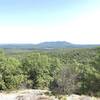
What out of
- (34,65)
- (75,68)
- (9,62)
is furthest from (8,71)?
(75,68)

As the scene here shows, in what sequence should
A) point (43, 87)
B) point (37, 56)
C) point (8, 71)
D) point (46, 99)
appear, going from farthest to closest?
point (37, 56)
point (43, 87)
point (8, 71)
point (46, 99)

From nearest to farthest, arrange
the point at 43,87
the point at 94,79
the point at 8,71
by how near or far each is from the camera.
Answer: the point at 94,79, the point at 8,71, the point at 43,87

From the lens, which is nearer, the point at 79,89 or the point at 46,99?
the point at 46,99

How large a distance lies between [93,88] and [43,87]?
56.6 ft

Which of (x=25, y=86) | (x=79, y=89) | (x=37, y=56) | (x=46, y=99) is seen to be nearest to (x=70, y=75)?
(x=79, y=89)

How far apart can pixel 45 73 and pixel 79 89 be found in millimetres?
16579

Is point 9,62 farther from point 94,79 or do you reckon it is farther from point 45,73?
point 94,79

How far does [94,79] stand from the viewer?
31719mm

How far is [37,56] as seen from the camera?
51188 millimetres

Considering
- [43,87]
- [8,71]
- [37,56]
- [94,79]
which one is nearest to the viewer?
[94,79]

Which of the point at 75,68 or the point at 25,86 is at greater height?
the point at 75,68

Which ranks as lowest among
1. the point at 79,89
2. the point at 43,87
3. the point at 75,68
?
the point at 43,87

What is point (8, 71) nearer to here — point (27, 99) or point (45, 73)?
point (45, 73)

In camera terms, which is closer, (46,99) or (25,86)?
(46,99)
